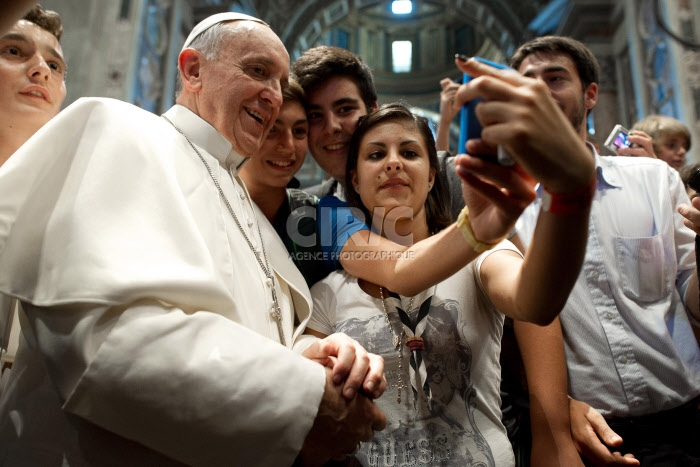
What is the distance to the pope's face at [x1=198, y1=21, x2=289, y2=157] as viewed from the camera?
6.28 ft

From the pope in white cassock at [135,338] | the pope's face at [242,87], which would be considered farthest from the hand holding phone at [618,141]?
the pope in white cassock at [135,338]

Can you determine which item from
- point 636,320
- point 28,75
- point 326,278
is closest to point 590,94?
point 636,320

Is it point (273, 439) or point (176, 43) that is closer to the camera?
point (273, 439)

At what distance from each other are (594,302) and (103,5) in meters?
6.67

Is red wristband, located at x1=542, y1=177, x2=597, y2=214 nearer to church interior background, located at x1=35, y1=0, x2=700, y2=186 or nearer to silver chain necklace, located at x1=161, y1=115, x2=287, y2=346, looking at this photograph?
silver chain necklace, located at x1=161, y1=115, x2=287, y2=346

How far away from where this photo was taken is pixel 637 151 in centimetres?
323

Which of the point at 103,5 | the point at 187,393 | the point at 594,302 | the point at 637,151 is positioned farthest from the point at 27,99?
the point at 103,5

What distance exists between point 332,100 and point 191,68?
865mm

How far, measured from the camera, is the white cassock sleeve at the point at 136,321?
3.60 feet

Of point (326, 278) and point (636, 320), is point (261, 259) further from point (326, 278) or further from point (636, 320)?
point (636, 320)

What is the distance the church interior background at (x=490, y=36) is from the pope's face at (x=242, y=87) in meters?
2.69

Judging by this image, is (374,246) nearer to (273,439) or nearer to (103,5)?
(273,439)

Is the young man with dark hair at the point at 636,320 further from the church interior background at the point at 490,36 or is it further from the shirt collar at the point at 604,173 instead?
the church interior background at the point at 490,36

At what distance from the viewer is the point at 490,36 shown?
517 inches
